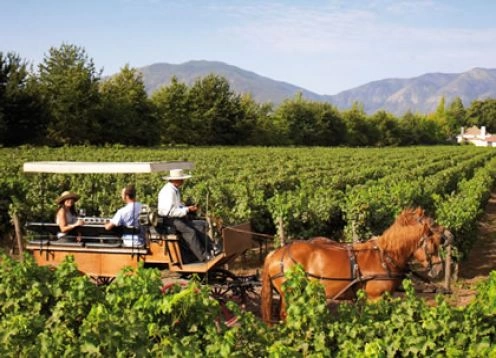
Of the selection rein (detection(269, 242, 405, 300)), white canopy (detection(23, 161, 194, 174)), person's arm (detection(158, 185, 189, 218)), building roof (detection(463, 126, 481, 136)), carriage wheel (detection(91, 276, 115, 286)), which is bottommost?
carriage wheel (detection(91, 276, 115, 286))

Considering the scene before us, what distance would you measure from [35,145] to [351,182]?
1354 inches

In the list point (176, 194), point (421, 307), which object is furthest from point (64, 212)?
point (421, 307)

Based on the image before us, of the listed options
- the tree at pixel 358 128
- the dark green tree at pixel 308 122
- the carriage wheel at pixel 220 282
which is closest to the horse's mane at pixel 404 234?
the carriage wheel at pixel 220 282

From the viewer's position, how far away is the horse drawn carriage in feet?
26.9

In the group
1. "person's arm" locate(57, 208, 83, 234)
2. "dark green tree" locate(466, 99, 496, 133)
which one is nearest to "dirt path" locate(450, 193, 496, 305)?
"person's arm" locate(57, 208, 83, 234)

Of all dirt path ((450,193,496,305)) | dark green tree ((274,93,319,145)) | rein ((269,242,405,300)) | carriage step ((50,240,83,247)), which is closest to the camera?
rein ((269,242,405,300))

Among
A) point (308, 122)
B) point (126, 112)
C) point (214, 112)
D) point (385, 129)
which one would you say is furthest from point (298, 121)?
point (126, 112)

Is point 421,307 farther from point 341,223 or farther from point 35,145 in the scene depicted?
point 35,145

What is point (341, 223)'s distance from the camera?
47.8 feet

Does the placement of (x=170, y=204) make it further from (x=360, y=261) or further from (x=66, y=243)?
(x=360, y=261)

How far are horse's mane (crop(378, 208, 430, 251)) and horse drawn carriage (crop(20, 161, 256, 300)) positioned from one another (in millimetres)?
2257

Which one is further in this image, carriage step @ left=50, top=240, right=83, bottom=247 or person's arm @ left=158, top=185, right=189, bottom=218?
carriage step @ left=50, top=240, right=83, bottom=247

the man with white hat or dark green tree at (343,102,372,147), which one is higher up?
dark green tree at (343,102,372,147)

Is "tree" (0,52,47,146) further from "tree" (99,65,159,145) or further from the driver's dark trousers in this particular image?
the driver's dark trousers
